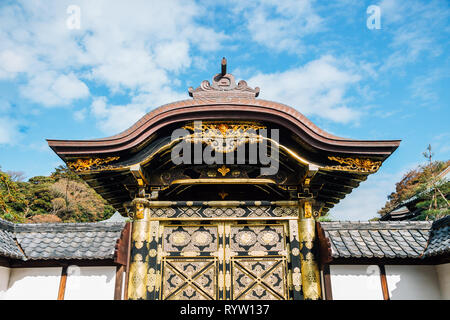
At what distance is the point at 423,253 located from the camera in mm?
6535

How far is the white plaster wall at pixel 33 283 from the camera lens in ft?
21.5

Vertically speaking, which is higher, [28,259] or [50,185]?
[50,185]

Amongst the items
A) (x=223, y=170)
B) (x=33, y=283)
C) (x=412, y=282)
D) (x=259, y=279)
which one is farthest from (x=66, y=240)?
(x=412, y=282)

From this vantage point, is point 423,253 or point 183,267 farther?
point 183,267

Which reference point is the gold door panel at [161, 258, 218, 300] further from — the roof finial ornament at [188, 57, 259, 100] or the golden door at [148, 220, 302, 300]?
the roof finial ornament at [188, 57, 259, 100]

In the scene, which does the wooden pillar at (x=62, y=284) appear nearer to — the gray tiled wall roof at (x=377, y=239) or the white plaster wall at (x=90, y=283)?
the white plaster wall at (x=90, y=283)

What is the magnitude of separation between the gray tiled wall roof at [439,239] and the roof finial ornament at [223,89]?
4686mm

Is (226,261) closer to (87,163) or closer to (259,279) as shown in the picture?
(259,279)

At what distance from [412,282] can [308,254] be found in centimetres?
205

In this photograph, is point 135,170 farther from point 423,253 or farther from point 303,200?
point 423,253

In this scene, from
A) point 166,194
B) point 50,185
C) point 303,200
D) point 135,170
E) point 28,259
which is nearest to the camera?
point 28,259
